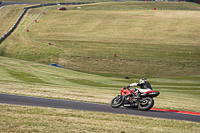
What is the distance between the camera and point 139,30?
266ft

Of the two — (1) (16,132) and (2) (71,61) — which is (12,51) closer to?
(2) (71,61)

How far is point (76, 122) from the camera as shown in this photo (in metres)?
11.0

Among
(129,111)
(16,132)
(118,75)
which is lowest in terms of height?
(118,75)

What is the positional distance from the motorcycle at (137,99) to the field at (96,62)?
2.22 metres

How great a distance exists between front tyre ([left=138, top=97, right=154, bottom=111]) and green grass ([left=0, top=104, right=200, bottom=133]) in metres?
2.03

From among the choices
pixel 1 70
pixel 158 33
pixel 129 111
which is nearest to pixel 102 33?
pixel 158 33

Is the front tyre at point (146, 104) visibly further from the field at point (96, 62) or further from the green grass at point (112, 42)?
the green grass at point (112, 42)

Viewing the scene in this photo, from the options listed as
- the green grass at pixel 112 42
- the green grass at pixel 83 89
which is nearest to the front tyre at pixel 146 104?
the green grass at pixel 83 89

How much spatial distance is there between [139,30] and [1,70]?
5234 centimetres

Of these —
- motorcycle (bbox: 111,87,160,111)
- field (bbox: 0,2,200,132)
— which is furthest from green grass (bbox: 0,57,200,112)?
motorcycle (bbox: 111,87,160,111)

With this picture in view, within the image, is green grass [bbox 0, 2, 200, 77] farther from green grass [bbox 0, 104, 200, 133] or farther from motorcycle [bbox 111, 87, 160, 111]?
green grass [bbox 0, 104, 200, 133]

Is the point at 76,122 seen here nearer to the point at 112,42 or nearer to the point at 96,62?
the point at 96,62

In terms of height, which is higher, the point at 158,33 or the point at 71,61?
the point at 158,33

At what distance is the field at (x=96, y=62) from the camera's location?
11617 mm
